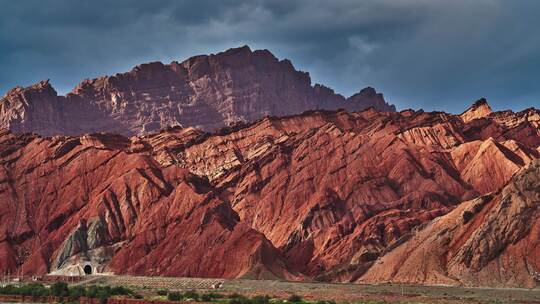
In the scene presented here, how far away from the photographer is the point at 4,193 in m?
187

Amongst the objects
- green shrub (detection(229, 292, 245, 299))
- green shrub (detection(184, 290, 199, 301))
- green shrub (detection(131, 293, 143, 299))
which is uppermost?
green shrub (detection(131, 293, 143, 299))

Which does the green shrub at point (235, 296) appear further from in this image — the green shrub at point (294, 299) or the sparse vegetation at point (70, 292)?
the sparse vegetation at point (70, 292)

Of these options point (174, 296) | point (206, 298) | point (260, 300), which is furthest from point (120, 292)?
point (260, 300)

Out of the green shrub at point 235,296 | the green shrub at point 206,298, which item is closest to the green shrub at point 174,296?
the green shrub at point 206,298

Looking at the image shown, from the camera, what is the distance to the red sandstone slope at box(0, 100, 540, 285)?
15612 centimetres

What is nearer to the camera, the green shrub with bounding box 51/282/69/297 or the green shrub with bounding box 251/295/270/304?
the green shrub with bounding box 251/295/270/304

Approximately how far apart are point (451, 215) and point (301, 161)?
60.3 m

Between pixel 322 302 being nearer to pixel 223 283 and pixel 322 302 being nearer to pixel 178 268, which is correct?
pixel 223 283

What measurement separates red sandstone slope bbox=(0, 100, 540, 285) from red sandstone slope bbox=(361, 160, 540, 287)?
310 inches

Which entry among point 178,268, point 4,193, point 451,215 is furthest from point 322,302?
point 4,193

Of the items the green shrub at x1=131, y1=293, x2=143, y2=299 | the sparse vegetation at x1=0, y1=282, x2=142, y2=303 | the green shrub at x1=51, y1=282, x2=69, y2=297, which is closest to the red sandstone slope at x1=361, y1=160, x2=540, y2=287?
the green shrub at x1=131, y1=293, x2=143, y2=299

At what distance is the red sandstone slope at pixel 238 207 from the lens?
156125 mm

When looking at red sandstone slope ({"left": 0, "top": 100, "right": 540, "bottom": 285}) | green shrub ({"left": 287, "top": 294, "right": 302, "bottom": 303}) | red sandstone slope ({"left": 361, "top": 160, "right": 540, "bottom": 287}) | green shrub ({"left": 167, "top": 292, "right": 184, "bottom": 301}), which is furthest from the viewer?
red sandstone slope ({"left": 0, "top": 100, "right": 540, "bottom": 285})

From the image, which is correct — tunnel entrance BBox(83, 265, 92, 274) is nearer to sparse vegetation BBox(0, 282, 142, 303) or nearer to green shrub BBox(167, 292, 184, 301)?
sparse vegetation BBox(0, 282, 142, 303)
